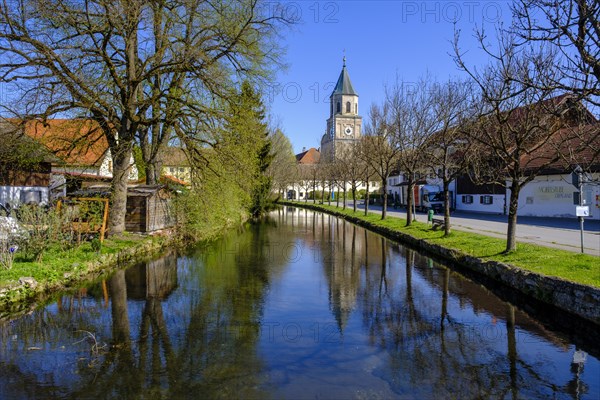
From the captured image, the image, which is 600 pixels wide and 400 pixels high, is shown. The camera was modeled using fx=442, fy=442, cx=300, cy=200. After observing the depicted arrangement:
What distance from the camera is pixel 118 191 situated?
17906 millimetres

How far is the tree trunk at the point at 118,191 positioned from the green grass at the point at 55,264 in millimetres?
1868

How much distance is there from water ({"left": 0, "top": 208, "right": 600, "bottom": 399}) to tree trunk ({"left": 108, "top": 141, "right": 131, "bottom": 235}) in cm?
519

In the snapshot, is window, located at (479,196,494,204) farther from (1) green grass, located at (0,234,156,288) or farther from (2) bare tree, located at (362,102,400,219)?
(1) green grass, located at (0,234,156,288)

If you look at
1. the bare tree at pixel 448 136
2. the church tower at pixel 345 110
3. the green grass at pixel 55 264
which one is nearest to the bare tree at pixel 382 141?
the bare tree at pixel 448 136

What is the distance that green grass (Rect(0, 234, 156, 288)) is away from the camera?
10.8 m

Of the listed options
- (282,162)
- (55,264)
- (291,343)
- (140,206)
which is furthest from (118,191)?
(282,162)

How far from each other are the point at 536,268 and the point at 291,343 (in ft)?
23.4

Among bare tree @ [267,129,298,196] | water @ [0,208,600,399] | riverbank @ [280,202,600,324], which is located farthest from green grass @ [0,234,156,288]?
bare tree @ [267,129,298,196]

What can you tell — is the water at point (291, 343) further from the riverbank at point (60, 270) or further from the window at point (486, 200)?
the window at point (486, 200)

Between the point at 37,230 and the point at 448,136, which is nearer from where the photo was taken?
the point at 37,230

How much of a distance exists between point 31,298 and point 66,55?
372 inches

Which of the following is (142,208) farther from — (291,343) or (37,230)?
(291,343)

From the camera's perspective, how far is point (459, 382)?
6340mm

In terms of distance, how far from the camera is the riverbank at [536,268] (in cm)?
909
